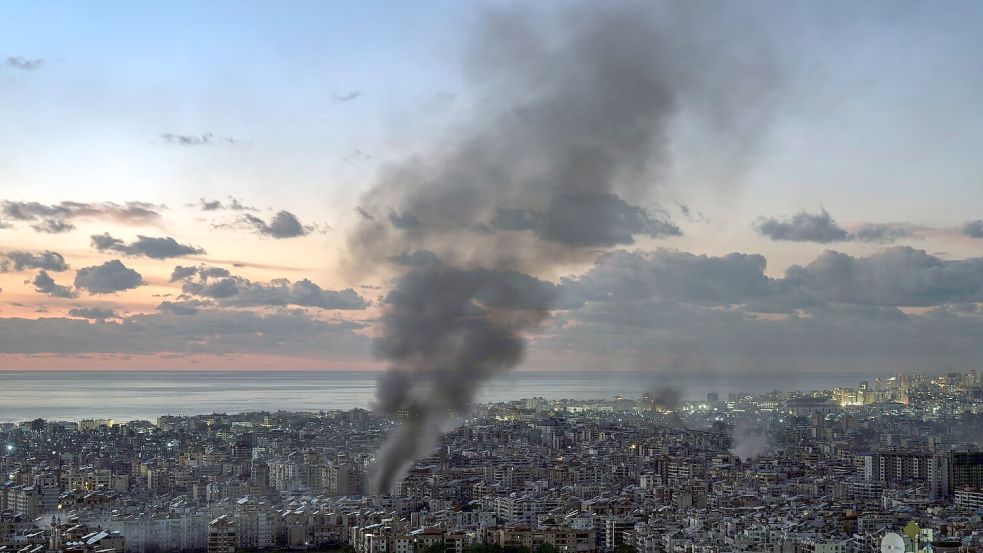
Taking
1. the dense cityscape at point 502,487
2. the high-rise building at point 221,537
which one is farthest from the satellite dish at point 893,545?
the high-rise building at point 221,537

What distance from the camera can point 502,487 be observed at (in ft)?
81.8

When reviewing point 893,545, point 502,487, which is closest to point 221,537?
point 502,487

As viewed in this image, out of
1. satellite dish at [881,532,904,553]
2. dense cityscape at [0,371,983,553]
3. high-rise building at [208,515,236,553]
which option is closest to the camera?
satellite dish at [881,532,904,553]

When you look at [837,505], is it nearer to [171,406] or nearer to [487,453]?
[487,453]

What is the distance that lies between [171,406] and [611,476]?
46211 mm

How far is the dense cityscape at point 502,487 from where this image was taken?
1689cm

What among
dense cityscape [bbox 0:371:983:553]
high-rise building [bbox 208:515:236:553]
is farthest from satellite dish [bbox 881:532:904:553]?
high-rise building [bbox 208:515:236:553]

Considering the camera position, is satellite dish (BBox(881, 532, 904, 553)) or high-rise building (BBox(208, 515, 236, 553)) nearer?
satellite dish (BBox(881, 532, 904, 553))

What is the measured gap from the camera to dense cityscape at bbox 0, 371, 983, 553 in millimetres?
16891

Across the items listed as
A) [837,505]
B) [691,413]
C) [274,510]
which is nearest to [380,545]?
[274,510]

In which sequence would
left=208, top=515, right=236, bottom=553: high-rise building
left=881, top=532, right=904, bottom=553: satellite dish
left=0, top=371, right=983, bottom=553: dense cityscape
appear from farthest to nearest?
left=208, top=515, right=236, bottom=553: high-rise building < left=0, top=371, right=983, bottom=553: dense cityscape < left=881, top=532, right=904, bottom=553: satellite dish

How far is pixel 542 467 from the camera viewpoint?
94.1 ft

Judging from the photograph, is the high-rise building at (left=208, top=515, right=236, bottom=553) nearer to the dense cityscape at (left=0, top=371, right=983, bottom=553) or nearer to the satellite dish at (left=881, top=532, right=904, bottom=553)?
the dense cityscape at (left=0, top=371, right=983, bottom=553)

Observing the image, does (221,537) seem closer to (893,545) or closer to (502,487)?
(502,487)
